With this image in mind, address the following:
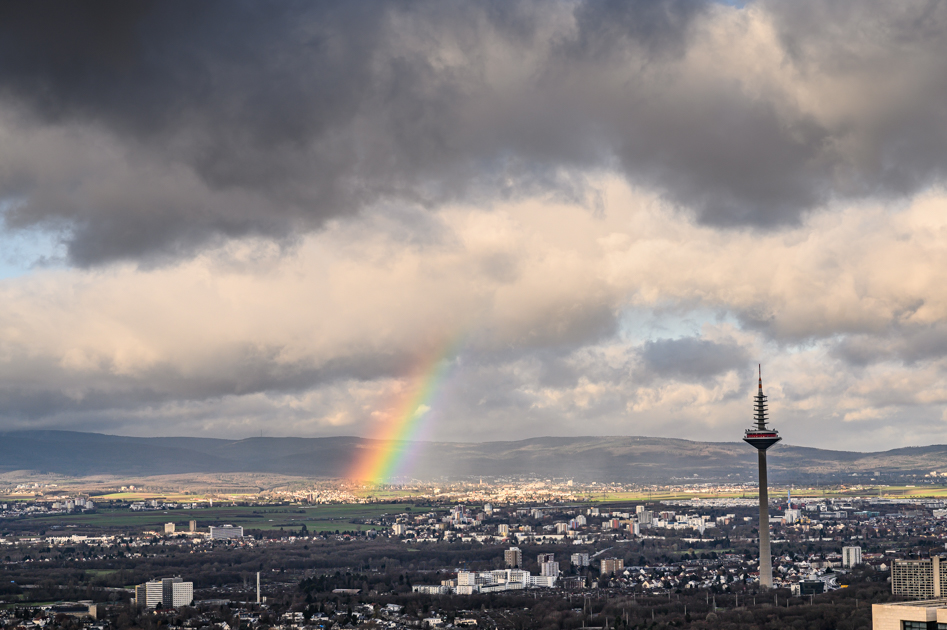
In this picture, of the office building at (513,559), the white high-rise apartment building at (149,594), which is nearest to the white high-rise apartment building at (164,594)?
the white high-rise apartment building at (149,594)

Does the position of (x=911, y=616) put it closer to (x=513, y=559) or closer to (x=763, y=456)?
(x=763, y=456)

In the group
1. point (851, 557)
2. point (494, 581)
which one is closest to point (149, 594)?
point (494, 581)

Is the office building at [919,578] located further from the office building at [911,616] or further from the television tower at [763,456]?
→ the office building at [911,616]

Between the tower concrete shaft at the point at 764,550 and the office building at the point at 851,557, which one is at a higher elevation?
the tower concrete shaft at the point at 764,550

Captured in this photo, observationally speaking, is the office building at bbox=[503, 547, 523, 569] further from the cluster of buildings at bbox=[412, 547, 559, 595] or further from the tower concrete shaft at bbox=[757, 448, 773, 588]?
the tower concrete shaft at bbox=[757, 448, 773, 588]

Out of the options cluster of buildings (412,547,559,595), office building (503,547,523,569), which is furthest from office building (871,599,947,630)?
office building (503,547,523,569)

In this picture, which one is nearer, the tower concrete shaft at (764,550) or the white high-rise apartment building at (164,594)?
the white high-rise apartment building at (164,594)
